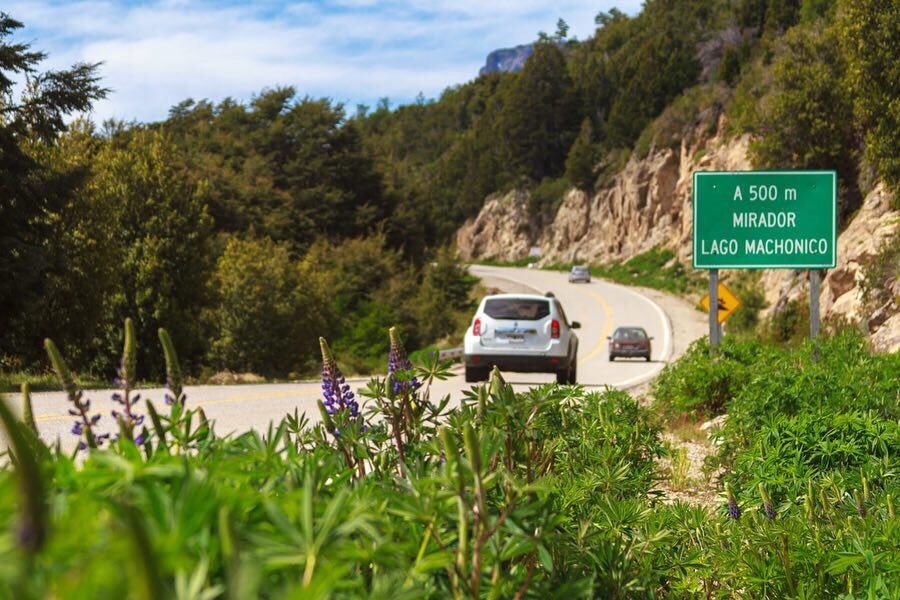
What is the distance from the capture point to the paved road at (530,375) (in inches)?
474

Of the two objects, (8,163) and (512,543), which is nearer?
(512,543)

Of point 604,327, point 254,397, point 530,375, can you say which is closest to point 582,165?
point 604,327

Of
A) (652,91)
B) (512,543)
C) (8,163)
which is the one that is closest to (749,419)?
(512,543)

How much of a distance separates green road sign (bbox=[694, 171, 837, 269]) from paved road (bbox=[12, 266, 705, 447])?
3575 mm

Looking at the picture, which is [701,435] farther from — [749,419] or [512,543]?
[512,543]

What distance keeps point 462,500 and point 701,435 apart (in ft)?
27.9

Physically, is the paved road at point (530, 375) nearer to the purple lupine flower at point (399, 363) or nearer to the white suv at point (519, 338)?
the white suv at point (519, 338)

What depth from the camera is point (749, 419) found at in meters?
6.86

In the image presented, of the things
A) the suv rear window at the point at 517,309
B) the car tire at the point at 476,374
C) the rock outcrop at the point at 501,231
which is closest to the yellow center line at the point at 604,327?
the car tire at the point at 476,374

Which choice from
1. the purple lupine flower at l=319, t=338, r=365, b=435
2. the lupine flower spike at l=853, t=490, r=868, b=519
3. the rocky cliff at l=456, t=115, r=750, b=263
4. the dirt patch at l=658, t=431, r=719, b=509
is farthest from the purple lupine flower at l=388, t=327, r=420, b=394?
the rocky cliff at l=456, t=115, r=750, b=263

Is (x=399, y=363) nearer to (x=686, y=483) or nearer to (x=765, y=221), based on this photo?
(x=686, y=483)

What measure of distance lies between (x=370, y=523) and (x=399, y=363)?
1.77 meters

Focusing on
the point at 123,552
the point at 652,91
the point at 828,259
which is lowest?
the point at 123,552

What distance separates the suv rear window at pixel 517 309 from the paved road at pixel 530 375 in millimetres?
1273
